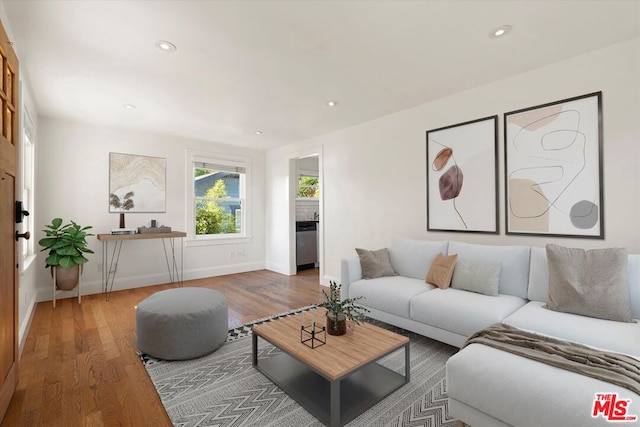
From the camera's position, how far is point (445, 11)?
1996 millimetres

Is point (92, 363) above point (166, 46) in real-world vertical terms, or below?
below

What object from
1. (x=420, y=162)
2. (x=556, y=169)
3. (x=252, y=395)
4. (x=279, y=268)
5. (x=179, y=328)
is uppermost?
(x=420, y=162)

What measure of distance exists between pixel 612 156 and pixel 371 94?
2.19m

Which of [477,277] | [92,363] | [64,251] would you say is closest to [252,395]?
[92,363]

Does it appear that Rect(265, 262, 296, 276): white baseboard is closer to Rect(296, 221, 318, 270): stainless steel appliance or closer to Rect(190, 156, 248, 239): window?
Rect(296, 221, 318, 270): stainless steel appliance

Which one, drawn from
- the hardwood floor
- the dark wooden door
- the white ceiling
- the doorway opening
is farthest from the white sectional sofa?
the dark wooden door

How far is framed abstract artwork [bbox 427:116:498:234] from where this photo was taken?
308 cm

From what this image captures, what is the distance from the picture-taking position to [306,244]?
6156 mm

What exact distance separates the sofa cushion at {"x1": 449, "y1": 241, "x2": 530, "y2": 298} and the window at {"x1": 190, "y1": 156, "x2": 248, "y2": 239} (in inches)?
176

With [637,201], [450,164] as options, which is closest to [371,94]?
[450,164]

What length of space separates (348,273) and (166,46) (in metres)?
2.66

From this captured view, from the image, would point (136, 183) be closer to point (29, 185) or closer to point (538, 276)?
point (29, 185)

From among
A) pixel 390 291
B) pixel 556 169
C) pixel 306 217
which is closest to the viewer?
pixel 556 169

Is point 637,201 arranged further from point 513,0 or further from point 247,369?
point 247,369
